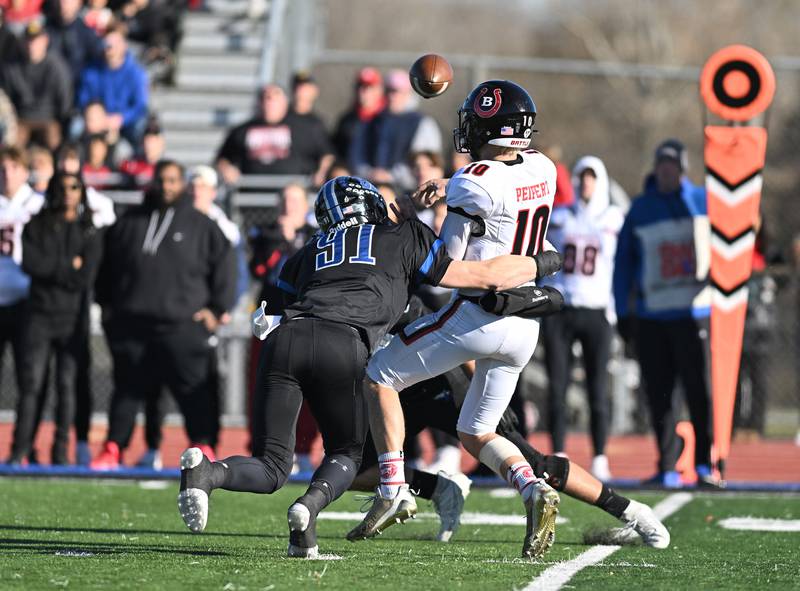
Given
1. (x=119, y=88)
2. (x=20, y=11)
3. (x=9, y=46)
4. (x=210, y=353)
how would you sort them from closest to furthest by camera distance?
(x=210, y=353) → (x=119, y=88) → (x=9, y=46) → (x=20, y=11)

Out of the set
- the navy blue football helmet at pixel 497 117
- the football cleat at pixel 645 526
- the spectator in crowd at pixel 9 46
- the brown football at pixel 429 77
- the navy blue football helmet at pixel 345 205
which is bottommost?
the football cleat at pixel 645 526

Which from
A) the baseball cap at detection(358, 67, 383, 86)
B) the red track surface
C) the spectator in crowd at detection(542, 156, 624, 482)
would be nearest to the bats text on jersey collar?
the spectator in crowd at detection(542, 156, 624, 482)

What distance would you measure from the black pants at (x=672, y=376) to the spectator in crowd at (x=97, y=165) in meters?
5.16

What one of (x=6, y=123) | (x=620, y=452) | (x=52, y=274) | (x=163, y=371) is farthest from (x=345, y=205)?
(x=6, y=123)

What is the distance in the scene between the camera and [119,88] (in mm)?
14977

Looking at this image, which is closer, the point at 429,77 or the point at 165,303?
the point at 429,77

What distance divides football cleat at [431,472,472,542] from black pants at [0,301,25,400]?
454 cm

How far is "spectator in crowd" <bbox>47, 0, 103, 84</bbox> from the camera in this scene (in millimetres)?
15375

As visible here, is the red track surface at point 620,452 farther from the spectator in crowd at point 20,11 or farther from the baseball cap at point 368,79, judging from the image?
the spectator in crowd at point 20,11

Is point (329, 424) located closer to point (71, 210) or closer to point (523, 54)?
point (71, 210)

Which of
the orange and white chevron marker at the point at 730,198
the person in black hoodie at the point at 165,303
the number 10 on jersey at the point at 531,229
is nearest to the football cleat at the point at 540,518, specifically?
the number 10 on jersey at the point at 531,229

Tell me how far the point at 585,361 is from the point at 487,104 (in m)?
4.48

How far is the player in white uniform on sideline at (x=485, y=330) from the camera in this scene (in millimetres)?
6547

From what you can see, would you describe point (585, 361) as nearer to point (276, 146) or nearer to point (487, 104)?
point (276, 146)
